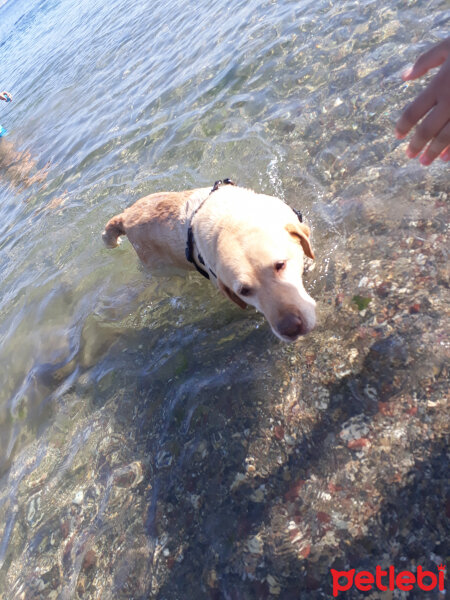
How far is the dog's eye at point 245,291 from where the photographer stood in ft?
12.2

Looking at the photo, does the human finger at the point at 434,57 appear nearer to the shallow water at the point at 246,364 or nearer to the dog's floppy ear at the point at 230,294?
the shallow water at the point at 246,364

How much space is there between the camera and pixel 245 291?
379 centimetres

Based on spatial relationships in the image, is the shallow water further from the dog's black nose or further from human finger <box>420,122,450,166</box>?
human finger <box>420,122,450,166</box>

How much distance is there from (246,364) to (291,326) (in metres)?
0.88

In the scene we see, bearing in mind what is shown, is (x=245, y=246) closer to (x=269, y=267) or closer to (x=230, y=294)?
(x=269, y=267)

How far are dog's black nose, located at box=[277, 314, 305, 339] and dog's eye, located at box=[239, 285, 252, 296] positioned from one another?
0.42 metres

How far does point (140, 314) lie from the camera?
19.0ft

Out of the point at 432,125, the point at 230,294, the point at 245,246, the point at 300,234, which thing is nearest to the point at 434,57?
the point at 432,125

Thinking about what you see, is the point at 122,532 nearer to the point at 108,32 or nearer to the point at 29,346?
the point at 29,346

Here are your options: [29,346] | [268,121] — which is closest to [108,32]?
[268,121]

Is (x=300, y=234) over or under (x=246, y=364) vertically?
over

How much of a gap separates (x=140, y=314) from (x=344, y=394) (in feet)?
10.6

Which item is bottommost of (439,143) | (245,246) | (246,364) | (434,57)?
(246,364)

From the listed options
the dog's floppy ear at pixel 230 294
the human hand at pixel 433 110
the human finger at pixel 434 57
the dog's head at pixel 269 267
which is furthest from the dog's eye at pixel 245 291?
the human finger at pixel 434 57
